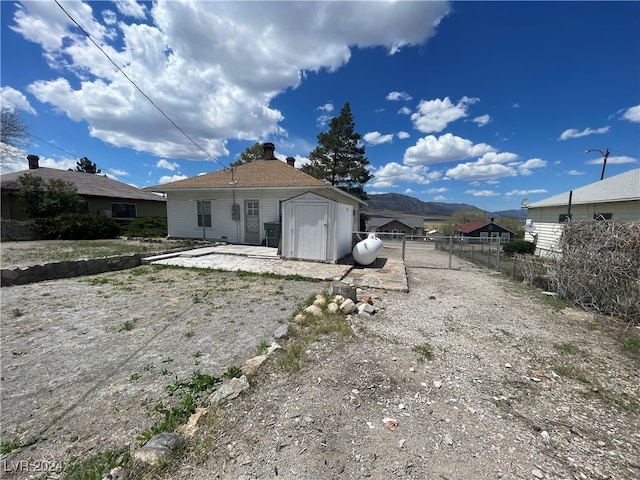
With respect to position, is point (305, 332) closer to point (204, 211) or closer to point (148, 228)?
point (204, 211)

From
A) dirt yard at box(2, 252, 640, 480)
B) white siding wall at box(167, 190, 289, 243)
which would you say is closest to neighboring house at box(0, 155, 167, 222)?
white siding wall at box(167, 190, 289, 243)

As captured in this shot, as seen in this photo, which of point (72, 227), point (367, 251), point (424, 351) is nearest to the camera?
point (424, 351)

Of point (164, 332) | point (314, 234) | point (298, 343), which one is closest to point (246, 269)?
point (314, 234)

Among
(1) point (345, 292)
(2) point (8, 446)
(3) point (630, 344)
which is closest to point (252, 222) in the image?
(1) point (345, 292)

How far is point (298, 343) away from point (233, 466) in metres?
1.66

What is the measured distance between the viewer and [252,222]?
475 inches

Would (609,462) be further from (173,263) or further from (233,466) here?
(173,263)

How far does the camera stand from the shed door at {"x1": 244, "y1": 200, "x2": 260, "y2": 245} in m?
11.9

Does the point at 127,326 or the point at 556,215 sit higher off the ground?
the point at 556,215

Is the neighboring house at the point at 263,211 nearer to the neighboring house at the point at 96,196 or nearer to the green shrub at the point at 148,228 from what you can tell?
the green shrub at the point at 148,228

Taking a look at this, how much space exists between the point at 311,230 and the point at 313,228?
0.10m

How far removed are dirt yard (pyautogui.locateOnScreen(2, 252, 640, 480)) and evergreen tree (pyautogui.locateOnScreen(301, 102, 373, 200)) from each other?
21.5 metres

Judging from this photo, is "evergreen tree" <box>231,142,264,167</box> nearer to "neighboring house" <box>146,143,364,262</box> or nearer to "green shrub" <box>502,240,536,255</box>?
"neighboring house" <box>146,143,364,262</box>

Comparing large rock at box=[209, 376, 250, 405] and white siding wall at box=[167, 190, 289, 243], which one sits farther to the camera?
white siding wall at box=[167, 190, 289, 243]
